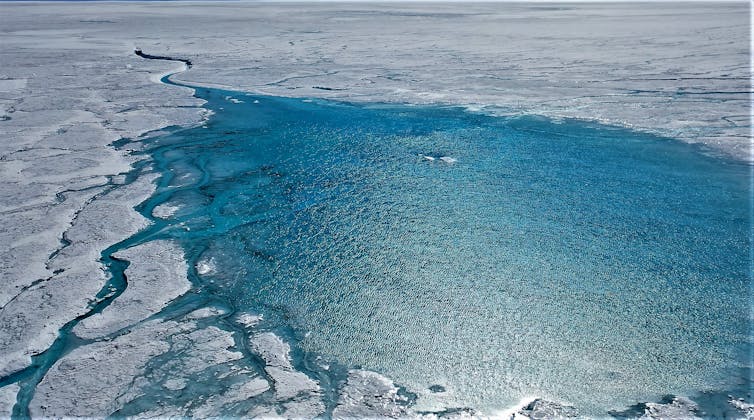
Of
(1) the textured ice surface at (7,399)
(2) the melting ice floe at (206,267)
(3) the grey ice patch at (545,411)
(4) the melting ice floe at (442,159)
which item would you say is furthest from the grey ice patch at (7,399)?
(4) the melting ice floe at (442,159)

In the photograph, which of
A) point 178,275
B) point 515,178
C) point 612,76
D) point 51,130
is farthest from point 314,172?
point 612,76

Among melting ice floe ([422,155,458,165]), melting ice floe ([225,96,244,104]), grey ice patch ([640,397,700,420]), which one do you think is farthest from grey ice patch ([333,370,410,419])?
melting ice floe ([225,96,244,104])

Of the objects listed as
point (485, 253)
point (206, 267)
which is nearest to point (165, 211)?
point (206, 267)

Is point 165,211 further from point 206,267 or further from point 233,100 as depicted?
→ point 233,100

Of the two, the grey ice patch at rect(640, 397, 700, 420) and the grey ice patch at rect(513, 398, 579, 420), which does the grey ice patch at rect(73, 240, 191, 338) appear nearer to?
the grey ice patch at rect(513, 398, 579, 420)

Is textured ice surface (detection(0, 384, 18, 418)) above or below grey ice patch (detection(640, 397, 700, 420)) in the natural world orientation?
below

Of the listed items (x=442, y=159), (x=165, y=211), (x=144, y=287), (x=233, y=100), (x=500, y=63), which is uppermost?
(x=500, y=63)

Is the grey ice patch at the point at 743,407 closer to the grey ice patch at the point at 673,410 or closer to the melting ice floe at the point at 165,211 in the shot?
the grey ice patch at the point at 673,410
